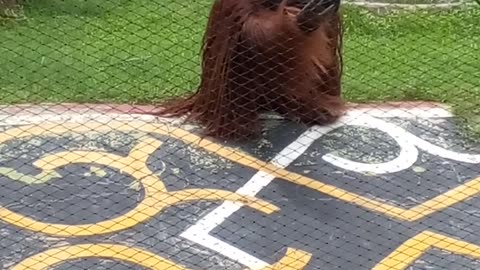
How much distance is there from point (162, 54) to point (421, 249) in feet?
6.26

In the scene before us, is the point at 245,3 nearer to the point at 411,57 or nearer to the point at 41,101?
the point at 41,101

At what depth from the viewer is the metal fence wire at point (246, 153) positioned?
2.56 m

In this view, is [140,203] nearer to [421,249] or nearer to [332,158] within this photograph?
[332,158]

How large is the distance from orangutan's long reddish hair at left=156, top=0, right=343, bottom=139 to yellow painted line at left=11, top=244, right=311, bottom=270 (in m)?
0.73

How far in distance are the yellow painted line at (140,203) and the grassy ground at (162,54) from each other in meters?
0.56

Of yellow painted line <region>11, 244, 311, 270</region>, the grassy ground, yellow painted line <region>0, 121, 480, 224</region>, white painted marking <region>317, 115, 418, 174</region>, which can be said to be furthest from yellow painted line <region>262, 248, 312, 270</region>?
the grassy ground

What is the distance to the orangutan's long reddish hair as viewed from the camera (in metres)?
3.00

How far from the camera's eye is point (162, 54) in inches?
164

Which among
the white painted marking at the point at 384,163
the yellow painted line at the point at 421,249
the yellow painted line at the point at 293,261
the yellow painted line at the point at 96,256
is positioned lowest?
the yellow painted line at the point at 96,256

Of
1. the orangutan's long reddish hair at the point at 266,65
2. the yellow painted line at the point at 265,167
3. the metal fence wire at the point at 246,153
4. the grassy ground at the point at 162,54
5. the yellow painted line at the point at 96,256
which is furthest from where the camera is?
the grassy ground at the point at 162,54

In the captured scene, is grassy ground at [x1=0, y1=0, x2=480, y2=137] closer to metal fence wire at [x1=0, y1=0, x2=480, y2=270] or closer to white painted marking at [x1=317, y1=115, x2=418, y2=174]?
metal fence wire at [x1=0, y1=0, x2=480, y2=270]

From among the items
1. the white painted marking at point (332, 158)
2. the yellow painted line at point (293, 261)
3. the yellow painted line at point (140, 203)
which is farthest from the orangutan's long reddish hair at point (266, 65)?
the yellow painted line at point (293, 261)

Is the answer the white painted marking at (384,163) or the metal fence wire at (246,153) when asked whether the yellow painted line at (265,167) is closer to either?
the metal fence wire at (246,153)

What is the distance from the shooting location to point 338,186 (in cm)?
289
